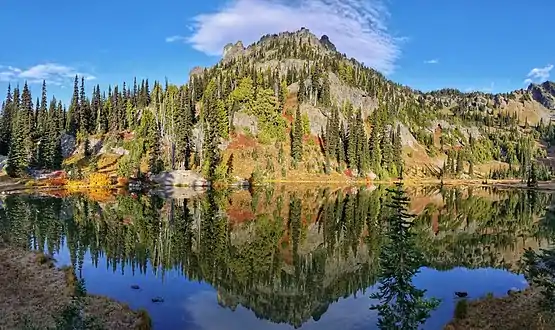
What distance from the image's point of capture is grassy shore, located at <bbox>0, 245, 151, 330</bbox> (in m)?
21.2

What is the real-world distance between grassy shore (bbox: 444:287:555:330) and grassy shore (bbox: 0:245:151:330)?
1791cm

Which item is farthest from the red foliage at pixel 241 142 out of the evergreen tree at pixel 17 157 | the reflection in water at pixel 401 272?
the reflection in water at pixel 401 272

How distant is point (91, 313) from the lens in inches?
949

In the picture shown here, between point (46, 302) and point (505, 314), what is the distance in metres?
26.4

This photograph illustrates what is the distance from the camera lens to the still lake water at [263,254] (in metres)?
29.0

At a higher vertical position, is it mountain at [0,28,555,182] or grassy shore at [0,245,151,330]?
mountain at [0,28,555,182]

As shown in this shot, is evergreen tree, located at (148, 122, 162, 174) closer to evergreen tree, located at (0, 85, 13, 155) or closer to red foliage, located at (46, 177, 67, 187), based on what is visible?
red foliage, located at (46, 177, 67, 187)

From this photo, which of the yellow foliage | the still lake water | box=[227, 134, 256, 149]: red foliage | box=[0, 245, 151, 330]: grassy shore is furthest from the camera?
box=[227, 134, 256, 149]: red foliage

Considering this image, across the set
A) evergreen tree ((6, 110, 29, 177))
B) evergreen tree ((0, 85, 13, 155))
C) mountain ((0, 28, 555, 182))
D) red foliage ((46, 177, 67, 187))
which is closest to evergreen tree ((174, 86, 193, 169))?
mountain ((0, 28, 555, 182))

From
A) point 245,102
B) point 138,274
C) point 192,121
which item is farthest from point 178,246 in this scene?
point 245,102

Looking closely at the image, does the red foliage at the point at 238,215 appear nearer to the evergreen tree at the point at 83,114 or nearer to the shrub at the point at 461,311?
the shrub at the point at 461,311

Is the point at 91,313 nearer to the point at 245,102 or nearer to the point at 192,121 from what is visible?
the point at 192,121

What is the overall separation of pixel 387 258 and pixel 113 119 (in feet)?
551

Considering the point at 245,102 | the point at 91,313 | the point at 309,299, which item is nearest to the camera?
the point at 91,313
